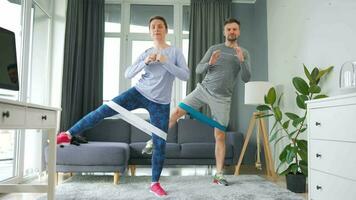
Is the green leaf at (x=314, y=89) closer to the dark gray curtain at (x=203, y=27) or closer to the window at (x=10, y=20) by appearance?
the dark gray curtain at (x=203, y=27)

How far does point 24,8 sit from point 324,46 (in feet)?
10.7

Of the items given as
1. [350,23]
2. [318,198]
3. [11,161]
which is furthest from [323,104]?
[11,161]

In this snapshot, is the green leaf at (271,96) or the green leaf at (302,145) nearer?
the green leaf at (302,145)

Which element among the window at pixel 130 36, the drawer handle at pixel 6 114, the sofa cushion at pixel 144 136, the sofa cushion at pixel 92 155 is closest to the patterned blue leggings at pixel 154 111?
the sofa cushion at pixel 92 155

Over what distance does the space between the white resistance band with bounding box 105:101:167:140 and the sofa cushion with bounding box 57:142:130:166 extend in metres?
0.77

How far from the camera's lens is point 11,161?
3240 mm

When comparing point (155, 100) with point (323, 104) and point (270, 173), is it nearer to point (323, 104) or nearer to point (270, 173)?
point (323, 104)

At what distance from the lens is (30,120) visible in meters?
1.70

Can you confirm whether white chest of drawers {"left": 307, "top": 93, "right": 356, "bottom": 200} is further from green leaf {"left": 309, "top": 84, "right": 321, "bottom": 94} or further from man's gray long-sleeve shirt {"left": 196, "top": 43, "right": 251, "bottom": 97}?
man's gray long-sleeve shirt {"left": 196, "top": 43, "right": 251, "bottom": 97}

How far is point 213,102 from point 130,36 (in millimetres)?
2579

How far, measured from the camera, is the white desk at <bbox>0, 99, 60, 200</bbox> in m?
1.44

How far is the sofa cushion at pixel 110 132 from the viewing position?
171 inches

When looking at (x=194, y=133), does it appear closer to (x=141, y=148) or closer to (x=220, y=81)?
(x=141, y=148)

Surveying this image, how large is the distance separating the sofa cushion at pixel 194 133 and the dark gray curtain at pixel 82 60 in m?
1.38
